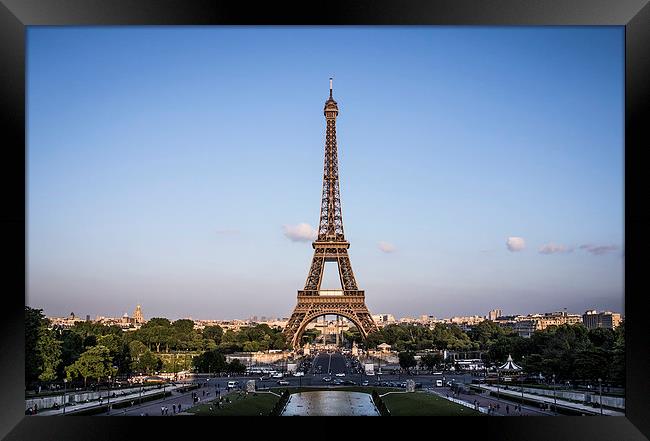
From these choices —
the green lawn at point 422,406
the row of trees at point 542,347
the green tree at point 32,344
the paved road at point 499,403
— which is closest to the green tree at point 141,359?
the green tree at point 32,344

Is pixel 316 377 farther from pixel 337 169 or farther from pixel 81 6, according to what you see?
pixel 81 6

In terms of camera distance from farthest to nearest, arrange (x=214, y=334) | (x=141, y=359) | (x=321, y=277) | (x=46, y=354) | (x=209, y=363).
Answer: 1. (x=214, y=334)
2. (x=321, y=277)
3. (x=209, y=363)
4. (x=141, y=359)
5. (x=46, y=354)

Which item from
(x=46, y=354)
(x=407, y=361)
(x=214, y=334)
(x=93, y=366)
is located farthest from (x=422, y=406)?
(x=214, y=334)

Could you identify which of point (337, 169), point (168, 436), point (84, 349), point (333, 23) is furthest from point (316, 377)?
point (333, 23)

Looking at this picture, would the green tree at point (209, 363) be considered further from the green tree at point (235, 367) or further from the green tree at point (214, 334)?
the green tree at point (214, 334)

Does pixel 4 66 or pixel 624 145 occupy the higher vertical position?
pixel 4 66

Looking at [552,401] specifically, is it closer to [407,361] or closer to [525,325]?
[407,361]
